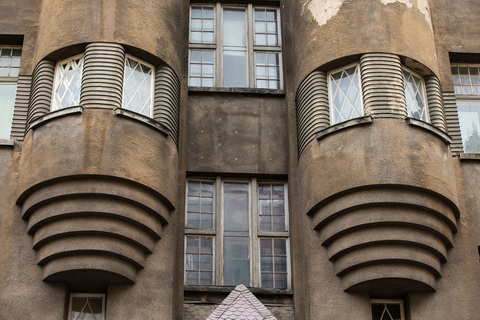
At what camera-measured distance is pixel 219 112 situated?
1722 cm

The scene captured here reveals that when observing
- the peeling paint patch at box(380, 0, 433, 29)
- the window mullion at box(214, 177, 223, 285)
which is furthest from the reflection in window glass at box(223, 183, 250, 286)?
the peeling paint patch at box(380, 0, 433, 29)

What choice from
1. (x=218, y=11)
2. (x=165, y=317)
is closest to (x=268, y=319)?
(x=165, y=317)

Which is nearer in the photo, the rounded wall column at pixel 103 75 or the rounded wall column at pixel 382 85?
the rounded wall column at pixel 103 75

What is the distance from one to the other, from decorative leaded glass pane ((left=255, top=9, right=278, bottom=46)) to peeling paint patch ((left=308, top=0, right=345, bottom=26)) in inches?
72.3

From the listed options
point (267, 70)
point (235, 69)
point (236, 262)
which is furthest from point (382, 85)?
point (236, 262)

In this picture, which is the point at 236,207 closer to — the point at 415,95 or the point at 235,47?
the point at 235,47

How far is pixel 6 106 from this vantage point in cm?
1716

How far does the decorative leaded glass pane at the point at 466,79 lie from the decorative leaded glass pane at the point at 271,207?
178 inches

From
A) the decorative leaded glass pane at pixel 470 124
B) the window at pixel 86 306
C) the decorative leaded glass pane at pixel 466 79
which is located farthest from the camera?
the decorative leaded glass pane at pixel 466 79

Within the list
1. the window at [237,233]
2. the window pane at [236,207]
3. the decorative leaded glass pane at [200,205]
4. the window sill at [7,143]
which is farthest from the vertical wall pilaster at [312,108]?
the window sill at [7,143]

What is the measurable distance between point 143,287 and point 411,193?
496 cm

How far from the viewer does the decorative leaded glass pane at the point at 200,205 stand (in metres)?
16.3

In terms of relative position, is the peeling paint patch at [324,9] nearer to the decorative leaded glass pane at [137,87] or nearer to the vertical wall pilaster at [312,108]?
the vertical wall pilaster at [312,108]

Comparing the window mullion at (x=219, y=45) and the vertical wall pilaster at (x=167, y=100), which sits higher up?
the window mullion at (x=219, y=45)
